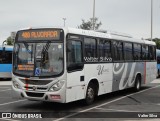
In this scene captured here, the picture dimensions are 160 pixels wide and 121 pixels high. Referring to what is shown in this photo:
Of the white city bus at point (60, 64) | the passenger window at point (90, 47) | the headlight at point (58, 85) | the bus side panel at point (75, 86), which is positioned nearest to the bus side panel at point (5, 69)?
the white city bus at point (60, 64)

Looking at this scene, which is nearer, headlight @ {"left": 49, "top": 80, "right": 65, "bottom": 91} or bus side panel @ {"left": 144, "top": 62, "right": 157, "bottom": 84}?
headlight @ {"left": 49, "top": 80, "right": 65, "bottom": 91}

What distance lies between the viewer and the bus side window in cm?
1194

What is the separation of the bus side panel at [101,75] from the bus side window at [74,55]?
0.62 metres

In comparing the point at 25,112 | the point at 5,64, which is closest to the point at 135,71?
the point at 25,112

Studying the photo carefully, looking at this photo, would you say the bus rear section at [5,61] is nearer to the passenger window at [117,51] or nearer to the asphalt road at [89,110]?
the asphalt road at [89,110]

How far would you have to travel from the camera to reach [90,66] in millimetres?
13445

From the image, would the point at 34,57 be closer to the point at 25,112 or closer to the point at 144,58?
the point at 25,112

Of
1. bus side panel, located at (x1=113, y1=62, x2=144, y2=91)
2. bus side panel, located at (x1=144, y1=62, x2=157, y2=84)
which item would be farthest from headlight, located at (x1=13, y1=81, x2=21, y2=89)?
bus side panel, located at (x1=144, y1=62, x2=157, y2=84)

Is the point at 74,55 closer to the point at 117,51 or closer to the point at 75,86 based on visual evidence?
the point at 75,86

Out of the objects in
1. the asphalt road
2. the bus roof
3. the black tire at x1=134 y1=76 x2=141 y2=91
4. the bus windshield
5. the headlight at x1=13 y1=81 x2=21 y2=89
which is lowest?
the asphalt road

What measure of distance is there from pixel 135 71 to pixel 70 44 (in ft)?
24.2

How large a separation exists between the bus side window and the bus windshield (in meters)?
0.32

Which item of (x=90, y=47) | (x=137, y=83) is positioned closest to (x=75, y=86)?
(x=90, y=47)

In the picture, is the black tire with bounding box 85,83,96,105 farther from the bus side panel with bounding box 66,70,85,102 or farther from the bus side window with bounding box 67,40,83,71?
the bus side window with bounding box 67,40,83,71
